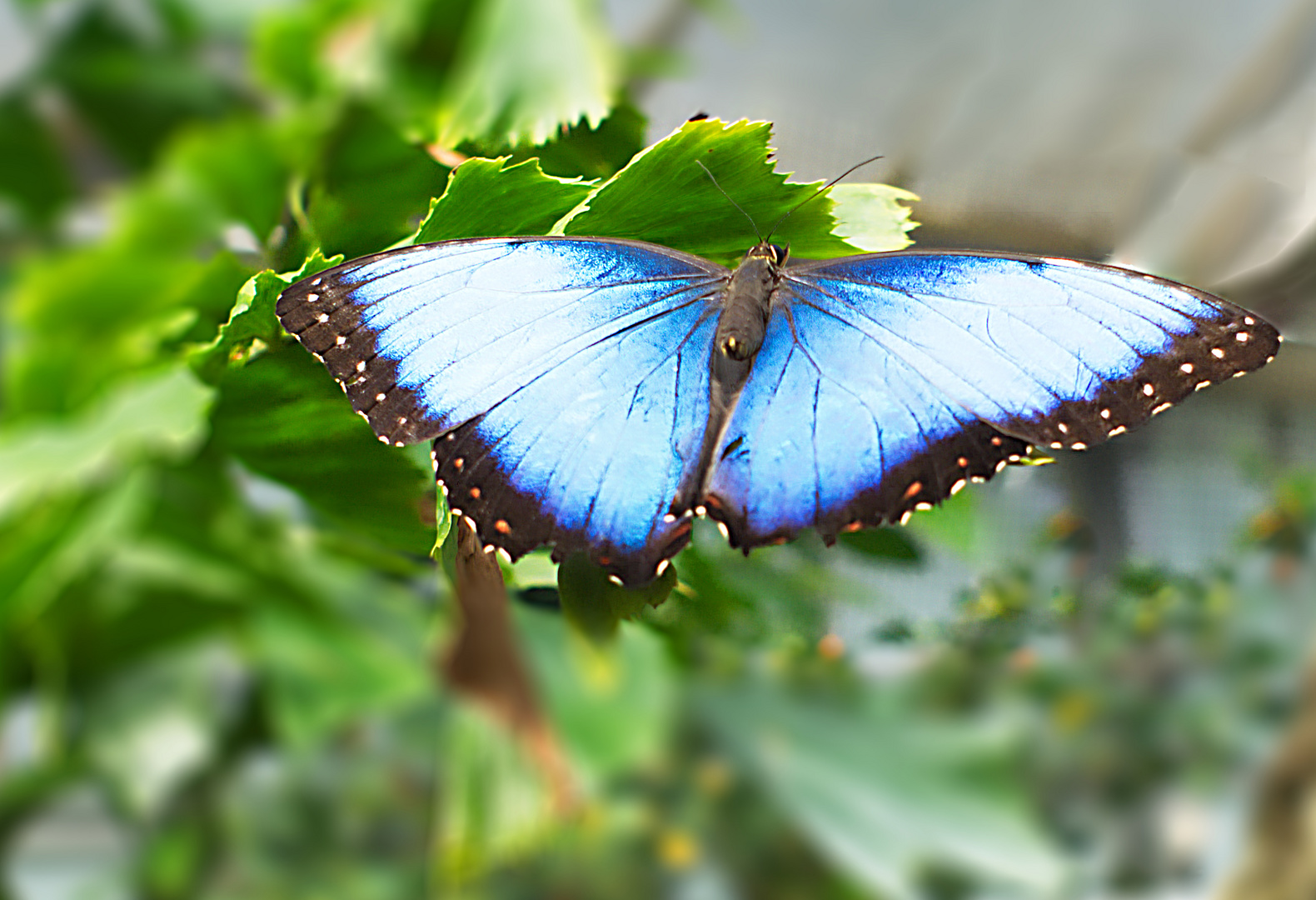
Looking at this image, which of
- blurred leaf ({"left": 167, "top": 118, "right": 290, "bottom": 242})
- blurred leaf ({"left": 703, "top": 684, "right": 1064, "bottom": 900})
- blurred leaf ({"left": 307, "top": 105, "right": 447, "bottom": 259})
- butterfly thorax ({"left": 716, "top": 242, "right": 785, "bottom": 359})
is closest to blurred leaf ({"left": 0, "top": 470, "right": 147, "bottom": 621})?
blurred leaf ({"left": 167, "top": 118, "right": 290, "bottom": 242})

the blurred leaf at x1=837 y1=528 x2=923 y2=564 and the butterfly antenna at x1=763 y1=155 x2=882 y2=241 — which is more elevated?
the butterfly antenna at x1=763 y1=155 x2=882 y2=241

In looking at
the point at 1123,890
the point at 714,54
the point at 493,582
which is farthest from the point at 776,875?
the point at 493,582

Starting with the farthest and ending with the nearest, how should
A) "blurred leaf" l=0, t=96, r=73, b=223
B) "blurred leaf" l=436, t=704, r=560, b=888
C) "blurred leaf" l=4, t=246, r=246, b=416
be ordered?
1. "blurred leaf" l=0, t=96, r=73, b=223
2. "blurred leaf" l=436, t=704, r=560, b=888
3. "blurred leaf" l=4, t=246, r=246, b=416

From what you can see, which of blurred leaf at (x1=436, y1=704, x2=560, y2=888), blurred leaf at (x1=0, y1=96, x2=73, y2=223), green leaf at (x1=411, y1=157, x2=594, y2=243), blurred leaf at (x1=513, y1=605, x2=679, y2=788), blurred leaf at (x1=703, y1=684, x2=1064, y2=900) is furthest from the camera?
blurred leaf at (x1=703, y1=684, x2=1064, y2=900)

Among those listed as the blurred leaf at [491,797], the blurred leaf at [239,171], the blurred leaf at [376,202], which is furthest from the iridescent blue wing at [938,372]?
the blurred leaf at [491,797]

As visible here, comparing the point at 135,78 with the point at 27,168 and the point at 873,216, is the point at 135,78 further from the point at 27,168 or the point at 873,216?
the point at 873,216

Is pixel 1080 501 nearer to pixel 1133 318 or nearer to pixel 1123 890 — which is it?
pixel 1133 318

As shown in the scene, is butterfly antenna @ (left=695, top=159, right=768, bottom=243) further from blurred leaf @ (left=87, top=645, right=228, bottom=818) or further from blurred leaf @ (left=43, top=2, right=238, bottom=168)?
blurred leaf @ (left=43, top=2, right=238, bottom=168)
